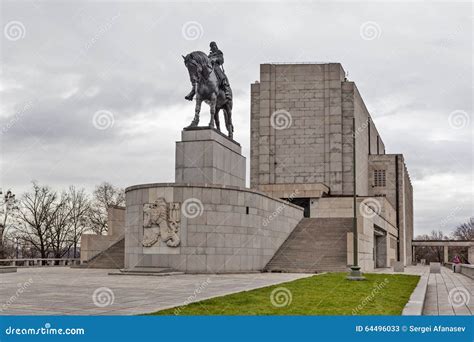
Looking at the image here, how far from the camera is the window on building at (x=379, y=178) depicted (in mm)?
72688

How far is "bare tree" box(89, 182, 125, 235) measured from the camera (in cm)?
6706

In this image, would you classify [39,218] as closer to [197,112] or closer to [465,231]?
[197,112]

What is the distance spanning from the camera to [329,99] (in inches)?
2486

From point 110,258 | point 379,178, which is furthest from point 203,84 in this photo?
point 379,178

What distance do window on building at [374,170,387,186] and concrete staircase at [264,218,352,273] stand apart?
33.5 m

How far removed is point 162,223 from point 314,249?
37.0 feet

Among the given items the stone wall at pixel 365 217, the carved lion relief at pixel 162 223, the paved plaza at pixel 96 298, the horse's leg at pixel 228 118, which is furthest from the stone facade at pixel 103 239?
the paved plaza at pixel 96 298

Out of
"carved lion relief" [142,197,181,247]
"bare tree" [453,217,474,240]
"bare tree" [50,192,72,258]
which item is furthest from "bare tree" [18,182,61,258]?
"bare tree" [453,217,474,240]

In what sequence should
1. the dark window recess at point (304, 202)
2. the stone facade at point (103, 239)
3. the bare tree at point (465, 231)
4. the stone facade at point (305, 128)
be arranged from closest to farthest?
the stone facade at point (103, 239)
the dark window recess at point (304, 202)
the stone facade at point (305, 128)
the bare tree at point (465, 231)

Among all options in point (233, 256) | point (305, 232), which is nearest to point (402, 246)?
point (305, 232)

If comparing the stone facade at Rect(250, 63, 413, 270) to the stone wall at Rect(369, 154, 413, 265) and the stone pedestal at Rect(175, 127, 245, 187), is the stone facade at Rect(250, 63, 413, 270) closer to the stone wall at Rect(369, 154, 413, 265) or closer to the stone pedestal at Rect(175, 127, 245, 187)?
the stone wall at Rect(369, 154, 413, 265)

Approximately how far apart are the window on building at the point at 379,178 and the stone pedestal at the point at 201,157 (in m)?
43.3

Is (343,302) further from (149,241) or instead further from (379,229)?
(379,229)

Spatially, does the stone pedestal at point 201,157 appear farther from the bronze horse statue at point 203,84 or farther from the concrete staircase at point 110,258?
the concrete staircase at point 110,258
